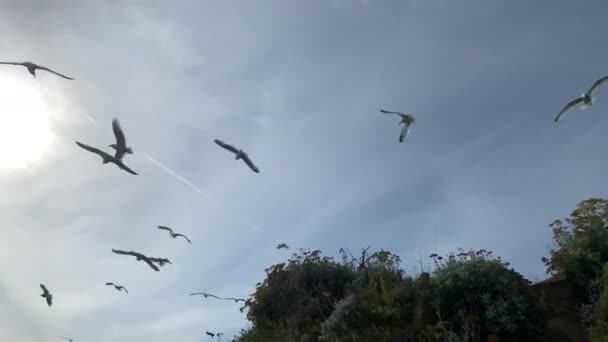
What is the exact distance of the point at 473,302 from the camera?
463 inches

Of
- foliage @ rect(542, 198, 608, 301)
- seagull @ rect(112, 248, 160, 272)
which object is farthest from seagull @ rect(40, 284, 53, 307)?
foliage @ rect(542, 198, 608, 301)

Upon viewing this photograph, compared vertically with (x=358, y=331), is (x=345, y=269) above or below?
above

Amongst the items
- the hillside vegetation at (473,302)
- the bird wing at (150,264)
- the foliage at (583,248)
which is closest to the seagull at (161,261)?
the bird wing at (150,264)

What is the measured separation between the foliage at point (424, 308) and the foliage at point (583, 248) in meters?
1.80

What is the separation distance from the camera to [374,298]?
42.9 feet

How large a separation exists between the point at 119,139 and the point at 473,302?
24.2 ft

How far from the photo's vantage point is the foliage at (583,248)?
42.1ft

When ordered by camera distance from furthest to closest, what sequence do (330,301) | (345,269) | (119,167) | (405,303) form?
(345,269)
(330,301)
(405,303)
(119,167)

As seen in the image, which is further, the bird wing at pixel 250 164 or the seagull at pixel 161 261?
the seagull at pixel 161 261

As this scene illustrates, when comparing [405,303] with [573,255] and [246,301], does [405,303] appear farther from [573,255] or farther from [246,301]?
[246,301]

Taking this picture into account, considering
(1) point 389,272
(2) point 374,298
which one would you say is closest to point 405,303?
(2) point 374,298

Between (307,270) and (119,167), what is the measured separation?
715 cm

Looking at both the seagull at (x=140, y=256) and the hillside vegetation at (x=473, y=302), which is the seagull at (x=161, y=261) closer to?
the seagull at (x=140, y=256)

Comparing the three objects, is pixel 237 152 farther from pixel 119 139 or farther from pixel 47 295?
pixel 47 295
